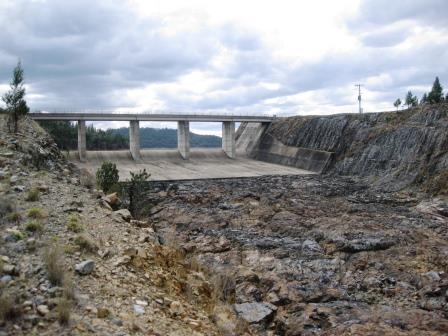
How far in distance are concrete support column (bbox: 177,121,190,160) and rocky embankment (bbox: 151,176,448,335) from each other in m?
23.9

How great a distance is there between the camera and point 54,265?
9133 millimetres

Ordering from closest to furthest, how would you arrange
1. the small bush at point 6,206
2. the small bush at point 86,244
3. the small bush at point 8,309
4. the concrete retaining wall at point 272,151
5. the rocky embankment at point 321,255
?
1. the small bush at point 8,309
2. the small bush at point 86,244
3. the small bush at point 6,206
4. the rocky embankment at point 321,255
5. the concrete retaining wall at point 272,151

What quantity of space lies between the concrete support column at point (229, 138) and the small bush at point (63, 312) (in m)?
54.9

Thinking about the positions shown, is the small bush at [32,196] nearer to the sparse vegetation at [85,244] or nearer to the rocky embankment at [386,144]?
the sparse vegetation at [85,244]

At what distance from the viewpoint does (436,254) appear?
19.3 meters

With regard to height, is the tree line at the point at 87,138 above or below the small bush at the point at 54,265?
above

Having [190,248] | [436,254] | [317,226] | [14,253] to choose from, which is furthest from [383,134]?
[14,253]

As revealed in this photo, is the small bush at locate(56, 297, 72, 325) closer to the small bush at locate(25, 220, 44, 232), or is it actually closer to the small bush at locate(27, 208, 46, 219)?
the small bush at locate(25, 220, 44, 232)

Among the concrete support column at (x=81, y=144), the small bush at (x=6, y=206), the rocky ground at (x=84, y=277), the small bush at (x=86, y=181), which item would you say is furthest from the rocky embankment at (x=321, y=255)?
the concrete support column at (x=81, y=144)

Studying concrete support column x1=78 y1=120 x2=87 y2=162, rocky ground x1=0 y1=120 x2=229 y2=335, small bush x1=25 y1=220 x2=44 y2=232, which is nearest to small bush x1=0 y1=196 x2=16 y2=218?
rocky ground x1=0 y1=120 x2=229 y2=335

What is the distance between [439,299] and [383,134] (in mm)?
32367

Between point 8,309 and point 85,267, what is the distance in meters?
2.25

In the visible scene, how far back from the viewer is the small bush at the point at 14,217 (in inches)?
468

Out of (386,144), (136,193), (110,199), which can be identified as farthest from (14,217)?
(386,144)
